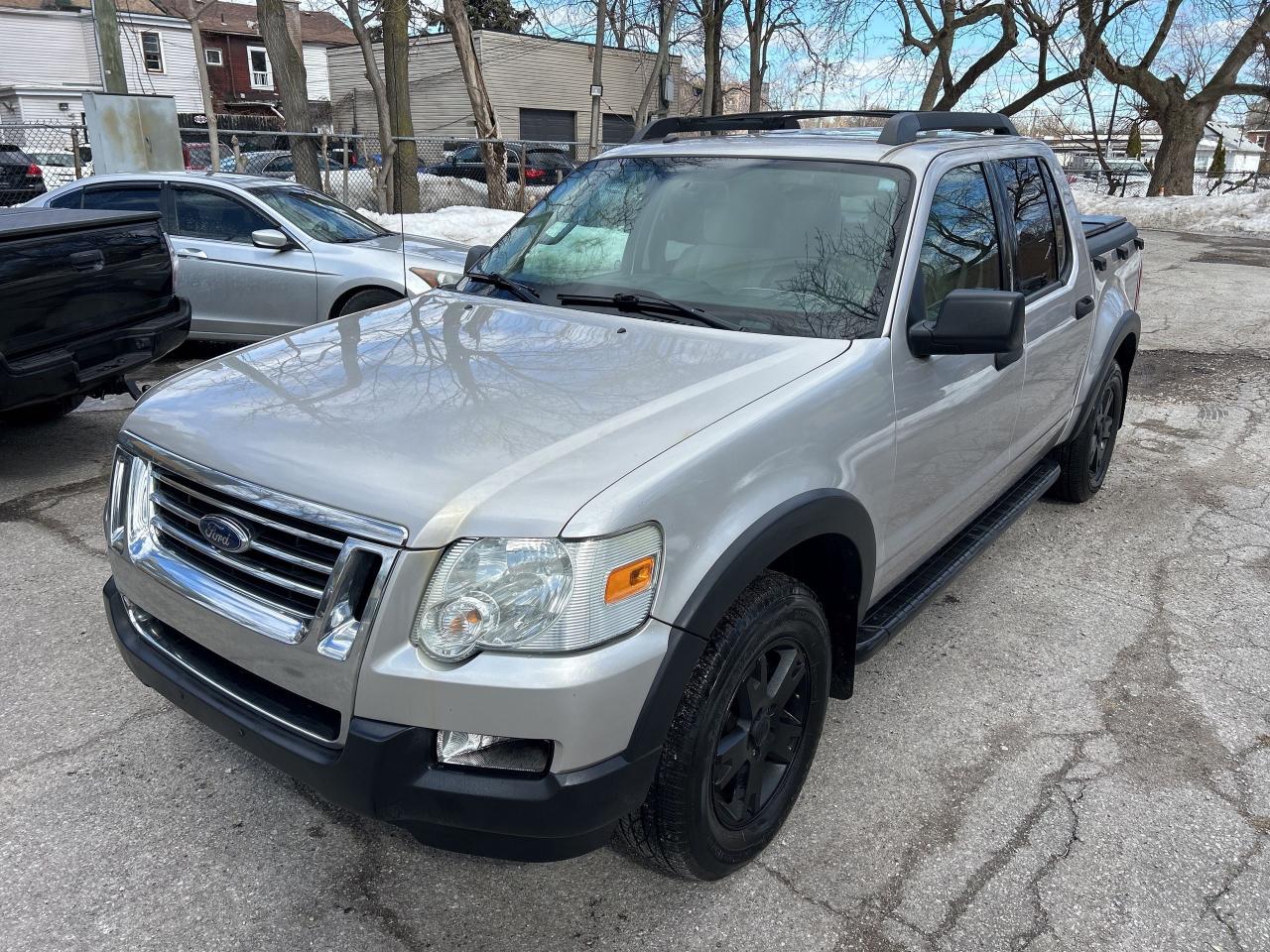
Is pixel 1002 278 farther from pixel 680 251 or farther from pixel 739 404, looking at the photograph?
pixel 739 404

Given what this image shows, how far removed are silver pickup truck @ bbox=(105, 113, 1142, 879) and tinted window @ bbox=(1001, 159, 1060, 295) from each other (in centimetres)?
9

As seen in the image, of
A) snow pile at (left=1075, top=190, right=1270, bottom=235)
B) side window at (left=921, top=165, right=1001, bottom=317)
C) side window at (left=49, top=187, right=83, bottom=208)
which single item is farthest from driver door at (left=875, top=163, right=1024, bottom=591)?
snow pile at (left=1075, top=190, right=1270, bottom=235)

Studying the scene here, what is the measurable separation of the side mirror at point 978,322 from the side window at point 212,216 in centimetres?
669

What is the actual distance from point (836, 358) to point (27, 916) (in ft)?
8.02

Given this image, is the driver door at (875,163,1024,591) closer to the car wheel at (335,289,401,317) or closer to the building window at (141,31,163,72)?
the car wheel at (335,289,401,317)


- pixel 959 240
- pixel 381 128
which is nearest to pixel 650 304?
pixel 959 240

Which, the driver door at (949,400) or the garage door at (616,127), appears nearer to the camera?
the driver door at (949,400)

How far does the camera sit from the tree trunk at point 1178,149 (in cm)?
2583

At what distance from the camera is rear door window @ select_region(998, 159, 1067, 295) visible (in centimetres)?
375

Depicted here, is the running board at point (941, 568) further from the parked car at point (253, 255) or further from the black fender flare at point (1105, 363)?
the parked car at point (253, 255)

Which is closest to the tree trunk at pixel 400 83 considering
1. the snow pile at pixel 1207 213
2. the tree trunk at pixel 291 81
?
the tree trunk at pixel 291 81

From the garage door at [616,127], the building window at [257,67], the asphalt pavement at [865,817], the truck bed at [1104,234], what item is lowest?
the asphalt pavement at [865,817]

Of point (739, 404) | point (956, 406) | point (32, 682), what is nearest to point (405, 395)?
point (739, 404)

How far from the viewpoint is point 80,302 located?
511cm
